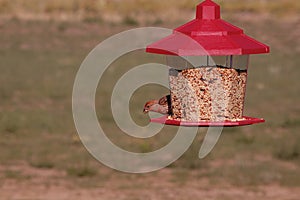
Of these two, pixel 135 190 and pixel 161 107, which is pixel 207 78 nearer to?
pixel 161 107

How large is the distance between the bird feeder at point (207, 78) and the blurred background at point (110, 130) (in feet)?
29.3

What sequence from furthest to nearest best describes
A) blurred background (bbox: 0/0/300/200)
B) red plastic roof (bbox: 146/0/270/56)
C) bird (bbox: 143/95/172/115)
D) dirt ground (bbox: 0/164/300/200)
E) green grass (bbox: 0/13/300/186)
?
green grass (bbox: 0/13/300/186) < blurred background (bbox: 0/0/300/200) < dirt ground (bbox: 0/164/300/200) < bird (bbox: 143/95/172/115) < red plastic roof (bbox: 146/0/270/56)

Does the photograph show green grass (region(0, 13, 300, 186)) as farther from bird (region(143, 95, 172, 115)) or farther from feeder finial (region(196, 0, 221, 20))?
feeder finial (region(196, 0, 221, 20))

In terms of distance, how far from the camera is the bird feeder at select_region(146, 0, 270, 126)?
684cm

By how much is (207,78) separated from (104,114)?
16.8 m

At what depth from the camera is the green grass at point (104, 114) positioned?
18516 mm

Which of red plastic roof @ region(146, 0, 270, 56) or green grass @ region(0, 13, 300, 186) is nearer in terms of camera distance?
red plastic roof @ region(146, 0, 270, 56)

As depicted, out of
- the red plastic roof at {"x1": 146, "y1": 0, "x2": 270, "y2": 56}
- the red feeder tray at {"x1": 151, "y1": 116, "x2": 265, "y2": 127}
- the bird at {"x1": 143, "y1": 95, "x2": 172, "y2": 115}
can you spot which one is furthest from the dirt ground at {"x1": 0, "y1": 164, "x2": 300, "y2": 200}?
the red plastic roof at {"x1": 146, "y1": 0, "x2": 270, "y2": 56}

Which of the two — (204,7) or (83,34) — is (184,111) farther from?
(83,34)

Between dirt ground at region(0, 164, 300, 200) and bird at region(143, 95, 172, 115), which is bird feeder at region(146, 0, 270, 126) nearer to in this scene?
bird at region(143, 95, 172, 115)

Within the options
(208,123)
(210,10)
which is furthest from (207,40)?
(208,123)

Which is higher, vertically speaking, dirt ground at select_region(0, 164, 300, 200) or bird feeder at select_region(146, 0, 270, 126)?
bird feeder at select_region(146, 0, 270, 126)

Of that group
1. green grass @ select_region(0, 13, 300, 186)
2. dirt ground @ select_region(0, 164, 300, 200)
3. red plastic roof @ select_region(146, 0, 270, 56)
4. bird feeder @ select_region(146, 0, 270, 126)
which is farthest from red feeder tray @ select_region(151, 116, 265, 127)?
green grass @ select_region(0, 13, 300, 186)

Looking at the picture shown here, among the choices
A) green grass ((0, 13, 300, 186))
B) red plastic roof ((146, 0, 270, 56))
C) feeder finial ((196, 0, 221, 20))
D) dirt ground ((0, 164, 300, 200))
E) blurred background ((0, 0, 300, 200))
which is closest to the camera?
red plastic roof ((146, 0, 270, 56))
